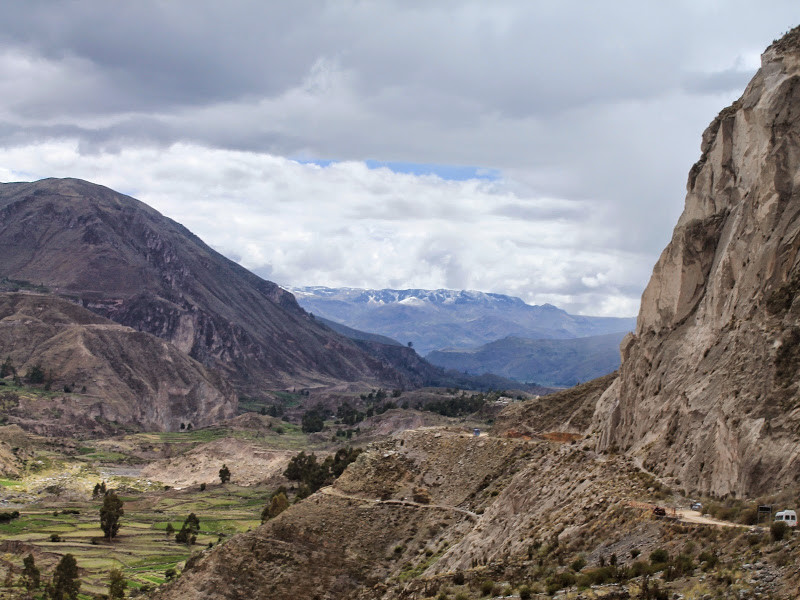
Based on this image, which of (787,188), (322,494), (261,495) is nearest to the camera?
(787,188)

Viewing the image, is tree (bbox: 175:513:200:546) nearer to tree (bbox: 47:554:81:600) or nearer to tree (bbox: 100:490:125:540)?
tree (bbox: 100:490:125:540)

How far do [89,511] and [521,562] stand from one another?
3808 inches

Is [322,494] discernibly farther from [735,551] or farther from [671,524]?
[735,551]

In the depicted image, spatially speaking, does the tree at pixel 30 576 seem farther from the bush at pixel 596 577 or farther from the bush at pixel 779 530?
the bush at pixel 779 530

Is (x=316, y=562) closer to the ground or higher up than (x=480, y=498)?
closer to the ground

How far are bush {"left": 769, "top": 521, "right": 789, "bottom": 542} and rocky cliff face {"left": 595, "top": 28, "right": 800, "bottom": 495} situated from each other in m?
4.10

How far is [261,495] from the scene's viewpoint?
13375 centimetres

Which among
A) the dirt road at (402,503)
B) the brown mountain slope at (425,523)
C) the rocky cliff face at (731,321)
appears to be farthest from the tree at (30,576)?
the rocky cliff face at (731,321)

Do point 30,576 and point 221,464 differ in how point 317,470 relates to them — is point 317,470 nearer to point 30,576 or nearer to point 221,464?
point 30,576

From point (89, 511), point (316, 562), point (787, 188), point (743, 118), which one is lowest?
point (89, 511)

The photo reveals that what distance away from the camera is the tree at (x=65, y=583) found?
72.3m

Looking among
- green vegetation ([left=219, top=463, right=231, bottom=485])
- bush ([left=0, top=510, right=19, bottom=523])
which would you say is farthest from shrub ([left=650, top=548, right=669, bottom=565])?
green vegetation ([left=219, top=463, right=231, bottom=485])

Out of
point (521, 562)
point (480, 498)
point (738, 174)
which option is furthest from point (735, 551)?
point (480, 498)

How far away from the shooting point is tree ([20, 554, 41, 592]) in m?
75.1
